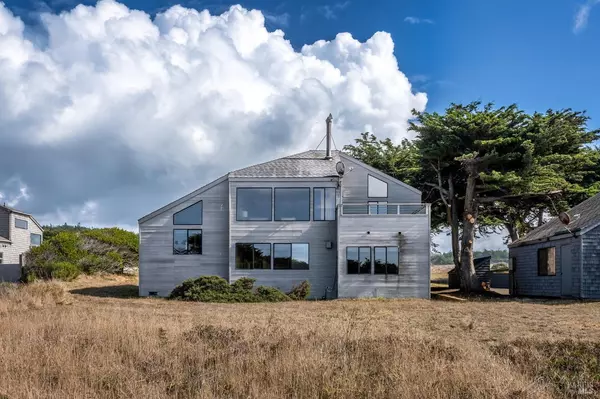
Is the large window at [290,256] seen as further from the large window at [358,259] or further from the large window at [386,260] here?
the large window at [386,260]

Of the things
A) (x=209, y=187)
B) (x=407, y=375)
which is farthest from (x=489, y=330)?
(x=209, y=187)

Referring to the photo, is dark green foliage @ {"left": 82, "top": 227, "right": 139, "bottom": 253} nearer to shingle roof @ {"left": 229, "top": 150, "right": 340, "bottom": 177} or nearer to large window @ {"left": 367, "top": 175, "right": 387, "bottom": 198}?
shingle roof @ {"left": 229, "top": 150, "right": 340, "bottom": 177}

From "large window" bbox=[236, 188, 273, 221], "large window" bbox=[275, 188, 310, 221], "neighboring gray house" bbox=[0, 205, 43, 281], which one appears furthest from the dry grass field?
"neighboring gray house" bbox=[0, 205, 43, 281]

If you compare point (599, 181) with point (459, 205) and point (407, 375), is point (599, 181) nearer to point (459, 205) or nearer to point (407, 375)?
point (459, 205)

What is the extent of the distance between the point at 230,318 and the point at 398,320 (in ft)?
15.3

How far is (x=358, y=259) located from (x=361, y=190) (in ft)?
13.6

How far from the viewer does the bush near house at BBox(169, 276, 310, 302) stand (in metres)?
24.0

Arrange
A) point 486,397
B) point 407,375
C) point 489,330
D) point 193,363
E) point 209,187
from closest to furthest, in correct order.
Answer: point 486,397 → point 407,375 → point 193,363 → point 489,330 → point 209,187

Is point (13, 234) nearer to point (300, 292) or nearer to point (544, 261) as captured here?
point (300, 292)

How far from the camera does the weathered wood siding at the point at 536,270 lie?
23766mm

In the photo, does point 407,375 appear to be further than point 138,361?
No

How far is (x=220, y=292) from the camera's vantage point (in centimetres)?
2439

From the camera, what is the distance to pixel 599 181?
35219 mm

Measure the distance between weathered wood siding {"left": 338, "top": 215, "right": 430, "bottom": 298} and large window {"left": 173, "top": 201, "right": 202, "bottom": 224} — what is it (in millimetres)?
7021
